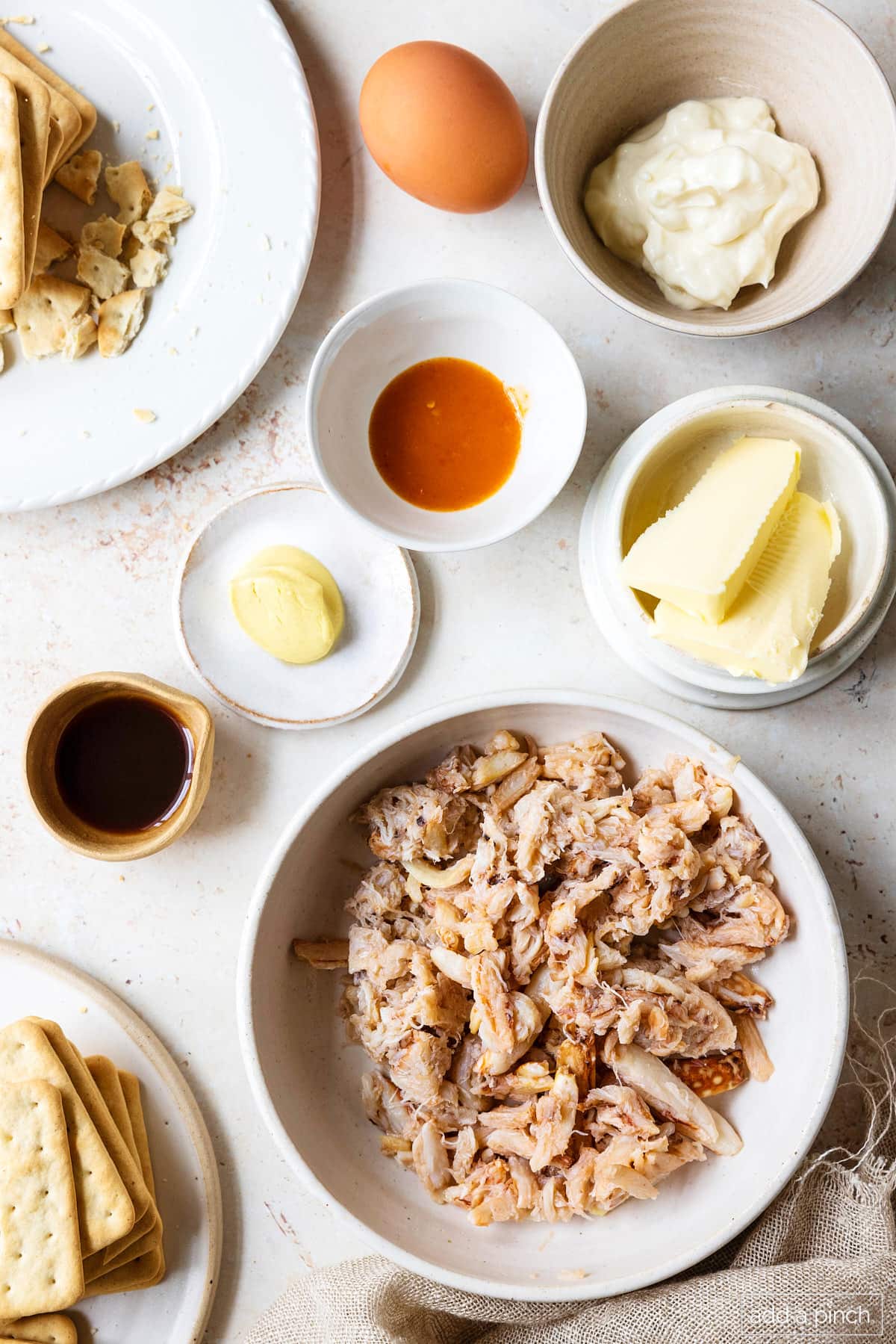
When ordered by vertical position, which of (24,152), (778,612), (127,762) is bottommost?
(127,762)

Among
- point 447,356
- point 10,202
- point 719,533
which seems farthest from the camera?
point 447,356

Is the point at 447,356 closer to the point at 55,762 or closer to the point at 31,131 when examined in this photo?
the point at 31,131

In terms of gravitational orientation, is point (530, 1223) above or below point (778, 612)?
below

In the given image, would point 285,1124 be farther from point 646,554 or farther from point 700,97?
point 700,97

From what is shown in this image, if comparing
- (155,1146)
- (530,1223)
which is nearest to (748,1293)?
(530,1223)

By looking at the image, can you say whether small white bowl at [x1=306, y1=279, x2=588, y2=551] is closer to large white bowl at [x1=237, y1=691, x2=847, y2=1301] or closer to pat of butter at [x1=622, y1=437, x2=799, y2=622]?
pat of butter at [x1=622, y1=437, x2=799, y2=622]

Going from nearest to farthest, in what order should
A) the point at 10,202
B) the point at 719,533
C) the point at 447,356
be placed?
the point at 719,533
the point at 10,202
the point at 447,356

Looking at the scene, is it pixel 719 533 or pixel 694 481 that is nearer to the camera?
pixel 719 533
